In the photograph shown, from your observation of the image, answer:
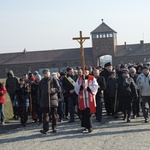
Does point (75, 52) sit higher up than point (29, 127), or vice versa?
point (75, 52)

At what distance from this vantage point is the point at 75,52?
252 feet

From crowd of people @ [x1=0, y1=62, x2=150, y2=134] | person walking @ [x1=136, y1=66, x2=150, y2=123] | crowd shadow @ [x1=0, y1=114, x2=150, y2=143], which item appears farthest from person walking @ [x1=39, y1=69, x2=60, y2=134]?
person walking @ [x1=136, y1=66, x2=150, y2=123]

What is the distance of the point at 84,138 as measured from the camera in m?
8.79

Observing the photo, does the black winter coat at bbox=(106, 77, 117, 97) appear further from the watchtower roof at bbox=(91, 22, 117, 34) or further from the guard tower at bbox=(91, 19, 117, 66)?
the watchtower roof at bbox=(91, 22, 117, 34)

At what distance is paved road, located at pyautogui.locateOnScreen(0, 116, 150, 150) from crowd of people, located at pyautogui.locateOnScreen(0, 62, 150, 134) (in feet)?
1.38

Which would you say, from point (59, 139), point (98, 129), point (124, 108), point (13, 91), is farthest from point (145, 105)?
point (13, 91)

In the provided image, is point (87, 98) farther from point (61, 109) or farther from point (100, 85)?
point (61, 109)

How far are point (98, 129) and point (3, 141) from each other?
9.00 ft

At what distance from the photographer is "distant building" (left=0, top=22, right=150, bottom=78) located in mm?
72500

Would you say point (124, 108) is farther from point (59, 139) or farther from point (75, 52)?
point (75, 52)

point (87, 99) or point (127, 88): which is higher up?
point (127, 88)

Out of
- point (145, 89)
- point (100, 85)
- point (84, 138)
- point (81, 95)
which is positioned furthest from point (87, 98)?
point (145, 89)

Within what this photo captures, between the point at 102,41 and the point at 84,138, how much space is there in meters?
64.0

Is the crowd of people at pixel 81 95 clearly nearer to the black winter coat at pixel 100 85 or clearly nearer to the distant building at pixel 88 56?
the black winter coat at pixel 100 85
